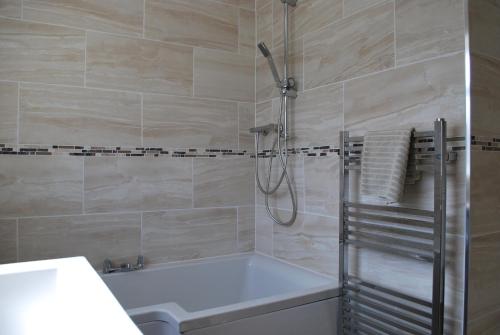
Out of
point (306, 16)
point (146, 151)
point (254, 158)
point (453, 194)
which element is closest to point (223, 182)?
point (254, 158)

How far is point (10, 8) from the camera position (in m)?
2.02

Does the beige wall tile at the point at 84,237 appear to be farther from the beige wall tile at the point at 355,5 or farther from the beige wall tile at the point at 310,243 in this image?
the beige wall tile at the point at 355,5

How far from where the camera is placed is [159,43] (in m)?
2.40

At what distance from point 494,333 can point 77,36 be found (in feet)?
7.58

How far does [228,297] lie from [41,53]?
1.76 meters

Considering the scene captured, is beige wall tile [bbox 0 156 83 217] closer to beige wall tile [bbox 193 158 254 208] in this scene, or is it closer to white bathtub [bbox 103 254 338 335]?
white bathtub [bbox 103 254 338 335]

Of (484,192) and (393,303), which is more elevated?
(484,192)

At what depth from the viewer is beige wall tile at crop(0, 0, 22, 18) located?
2.01m

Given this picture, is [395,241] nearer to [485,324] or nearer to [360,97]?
[485,324]

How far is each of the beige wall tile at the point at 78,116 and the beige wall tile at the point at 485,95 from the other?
67.8 inches

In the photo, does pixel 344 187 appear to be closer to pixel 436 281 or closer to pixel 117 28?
pixel 436 281

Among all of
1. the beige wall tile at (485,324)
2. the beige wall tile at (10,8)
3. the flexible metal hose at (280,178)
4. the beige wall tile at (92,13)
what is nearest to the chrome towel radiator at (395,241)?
the beige wall tile at (485,324)

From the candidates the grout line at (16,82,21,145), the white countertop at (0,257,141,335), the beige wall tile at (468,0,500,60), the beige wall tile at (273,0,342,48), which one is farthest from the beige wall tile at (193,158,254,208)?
the beige wall tile at (468,0,500,60)

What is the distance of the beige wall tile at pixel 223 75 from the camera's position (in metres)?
2.53
